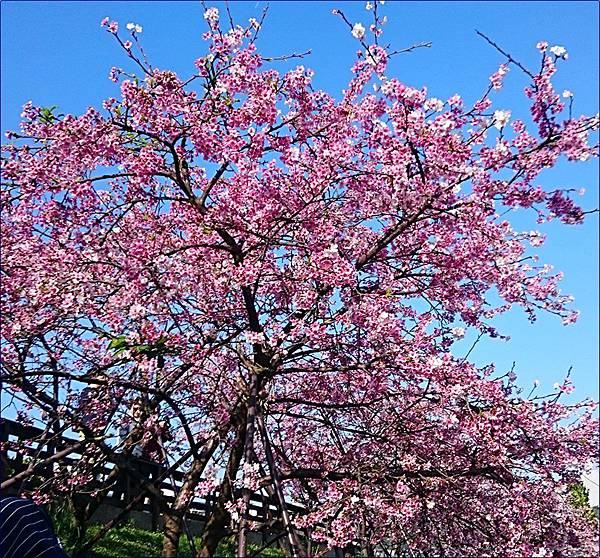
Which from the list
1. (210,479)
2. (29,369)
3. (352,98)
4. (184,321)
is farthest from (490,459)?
(29,369)

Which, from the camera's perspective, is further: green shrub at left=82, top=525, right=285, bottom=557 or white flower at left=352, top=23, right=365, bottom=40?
green shrub at left=82, top=525, right=285, bottom=557

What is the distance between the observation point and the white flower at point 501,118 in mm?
5945

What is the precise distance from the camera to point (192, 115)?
690cm

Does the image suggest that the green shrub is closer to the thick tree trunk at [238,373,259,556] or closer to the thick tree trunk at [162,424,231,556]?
the thick tree trunk at [162,424,231,556]

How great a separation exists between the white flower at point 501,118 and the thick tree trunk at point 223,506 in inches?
159

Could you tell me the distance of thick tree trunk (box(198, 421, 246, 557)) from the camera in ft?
22.7

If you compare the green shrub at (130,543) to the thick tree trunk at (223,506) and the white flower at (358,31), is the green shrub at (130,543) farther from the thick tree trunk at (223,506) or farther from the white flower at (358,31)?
the white flower at (358,31)

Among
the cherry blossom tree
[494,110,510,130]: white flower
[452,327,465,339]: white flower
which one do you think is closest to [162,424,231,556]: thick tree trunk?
the cherry blossom tree

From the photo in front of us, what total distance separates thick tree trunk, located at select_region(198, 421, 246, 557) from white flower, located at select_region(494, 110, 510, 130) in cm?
404

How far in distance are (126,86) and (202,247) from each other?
74.4 inches

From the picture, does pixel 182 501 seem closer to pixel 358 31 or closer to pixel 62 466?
pixel 62 466

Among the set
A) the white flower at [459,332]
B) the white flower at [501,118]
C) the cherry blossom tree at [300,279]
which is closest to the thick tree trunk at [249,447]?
the cherry blossom tree at [300,279]

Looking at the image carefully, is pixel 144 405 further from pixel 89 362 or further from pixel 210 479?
pixel 210 479

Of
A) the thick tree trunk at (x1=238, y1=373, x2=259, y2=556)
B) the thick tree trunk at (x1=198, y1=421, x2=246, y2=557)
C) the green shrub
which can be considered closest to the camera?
the thick tree trunk at (x1=238, y1=373, x2=259, y2=556)
